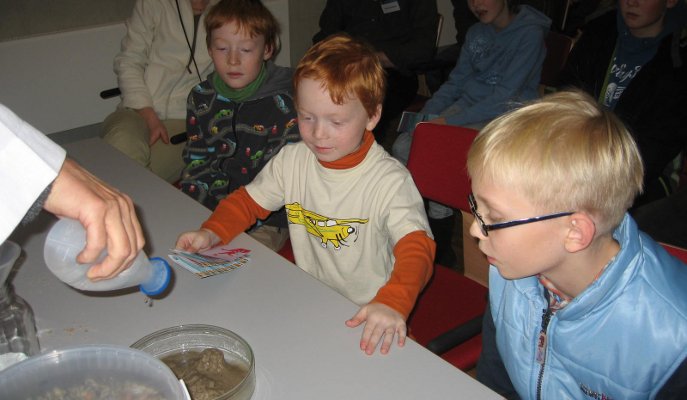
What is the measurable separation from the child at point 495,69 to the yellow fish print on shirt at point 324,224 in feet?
4.36

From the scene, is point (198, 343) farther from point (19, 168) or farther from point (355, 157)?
point (355, 157)

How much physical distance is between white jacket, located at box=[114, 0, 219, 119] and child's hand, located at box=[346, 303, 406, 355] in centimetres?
205

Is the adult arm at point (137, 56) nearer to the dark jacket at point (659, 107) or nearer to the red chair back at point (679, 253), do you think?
the dark jacket at point (659, 107)

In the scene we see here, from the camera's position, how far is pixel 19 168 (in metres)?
0.75

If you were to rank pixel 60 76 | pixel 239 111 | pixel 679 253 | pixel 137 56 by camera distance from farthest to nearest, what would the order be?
1. pixel 60 76
2. pixel 137 56
3. pixel 239 111
4. pixel 679 253

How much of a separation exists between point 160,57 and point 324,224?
1.71 metres

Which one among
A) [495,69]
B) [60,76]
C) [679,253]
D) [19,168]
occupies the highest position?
[19,168]

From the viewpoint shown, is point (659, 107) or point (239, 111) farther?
point (659, 107)

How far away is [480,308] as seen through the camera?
1757mm

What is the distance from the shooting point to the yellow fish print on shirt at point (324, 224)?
65.6 inches

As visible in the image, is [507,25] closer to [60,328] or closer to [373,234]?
[373,234]

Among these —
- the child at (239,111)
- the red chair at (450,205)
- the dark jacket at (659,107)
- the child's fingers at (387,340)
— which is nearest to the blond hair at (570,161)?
the child's fingers at (387,340)

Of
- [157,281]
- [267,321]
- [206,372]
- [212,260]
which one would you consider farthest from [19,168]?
[212,260]

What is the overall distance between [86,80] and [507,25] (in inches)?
104
